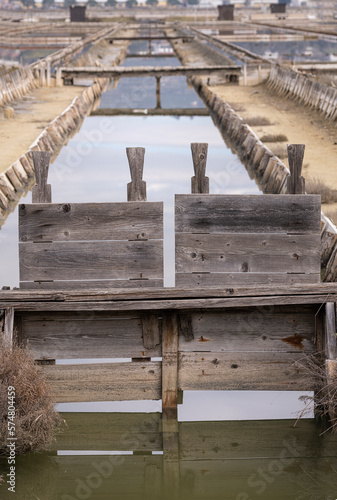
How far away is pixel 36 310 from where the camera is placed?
23.7 ft

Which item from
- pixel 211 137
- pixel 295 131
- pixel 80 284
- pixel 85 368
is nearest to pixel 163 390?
pixel 85 368

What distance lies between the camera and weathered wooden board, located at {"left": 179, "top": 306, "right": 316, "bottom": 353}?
7.54m

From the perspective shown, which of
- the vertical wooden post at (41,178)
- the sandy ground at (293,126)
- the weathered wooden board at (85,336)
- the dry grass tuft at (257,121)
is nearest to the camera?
the vertical wooden post at (41,178)

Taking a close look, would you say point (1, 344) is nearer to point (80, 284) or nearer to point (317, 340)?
point (80, 284)

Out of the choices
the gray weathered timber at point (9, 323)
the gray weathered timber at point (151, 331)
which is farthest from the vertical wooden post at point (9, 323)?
the gray weathered timber at point (151, 331)

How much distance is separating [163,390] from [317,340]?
1.39 metres

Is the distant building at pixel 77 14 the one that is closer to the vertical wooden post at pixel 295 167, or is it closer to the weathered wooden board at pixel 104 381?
the vertical wooden post at pixel 295 167

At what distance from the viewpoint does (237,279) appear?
765 centimetres

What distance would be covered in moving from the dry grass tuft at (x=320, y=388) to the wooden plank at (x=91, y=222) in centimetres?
166

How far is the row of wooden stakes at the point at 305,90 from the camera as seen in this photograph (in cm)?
2439

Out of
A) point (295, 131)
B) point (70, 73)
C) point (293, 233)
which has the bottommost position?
point (293, 233)

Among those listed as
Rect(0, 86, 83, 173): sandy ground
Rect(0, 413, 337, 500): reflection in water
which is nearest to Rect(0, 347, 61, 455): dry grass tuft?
Rect(0, 413, 337, 500): reflection in water

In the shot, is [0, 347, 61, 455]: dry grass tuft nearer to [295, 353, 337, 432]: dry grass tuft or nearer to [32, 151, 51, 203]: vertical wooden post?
[32, 151, 51, 203]: vertical wooden post

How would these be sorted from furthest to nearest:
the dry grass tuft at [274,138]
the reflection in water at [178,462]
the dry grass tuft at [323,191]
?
the dry grass tuft at [274,138] < the dry grass tuft at [323,191] < the reflection in water at [178,462]
